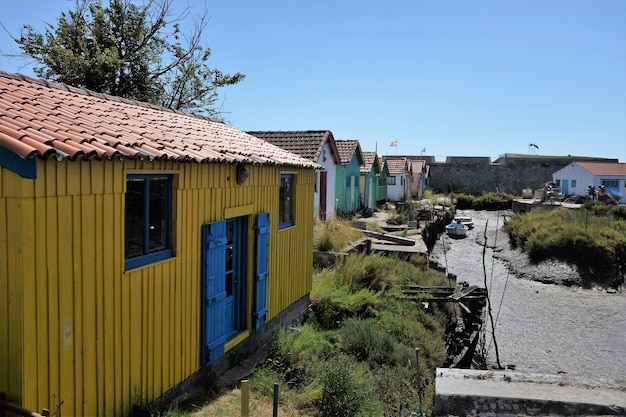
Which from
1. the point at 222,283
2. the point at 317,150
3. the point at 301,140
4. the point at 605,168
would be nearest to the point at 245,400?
the point at 222,283

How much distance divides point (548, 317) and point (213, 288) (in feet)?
56.5

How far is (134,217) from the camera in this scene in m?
5.15

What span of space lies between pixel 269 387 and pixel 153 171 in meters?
3.51

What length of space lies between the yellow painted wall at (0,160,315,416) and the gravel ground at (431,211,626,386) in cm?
777

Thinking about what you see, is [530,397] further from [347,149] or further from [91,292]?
Result: [347,149]

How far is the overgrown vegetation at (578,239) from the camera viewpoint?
1017 inches

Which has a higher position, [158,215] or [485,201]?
[158,215]

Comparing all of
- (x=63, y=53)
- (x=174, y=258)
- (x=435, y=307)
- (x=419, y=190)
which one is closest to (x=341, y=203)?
(x=435, y=307)

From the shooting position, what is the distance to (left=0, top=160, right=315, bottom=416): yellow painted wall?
3.81 m

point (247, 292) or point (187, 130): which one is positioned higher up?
point (187, 130)

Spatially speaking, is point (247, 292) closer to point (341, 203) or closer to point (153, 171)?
point (153, 171)

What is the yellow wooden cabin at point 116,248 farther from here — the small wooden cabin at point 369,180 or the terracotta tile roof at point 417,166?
the terracotta tile roof at point 417,166

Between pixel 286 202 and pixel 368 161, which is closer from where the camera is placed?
pixel 286 202

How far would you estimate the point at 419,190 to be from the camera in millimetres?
51000
